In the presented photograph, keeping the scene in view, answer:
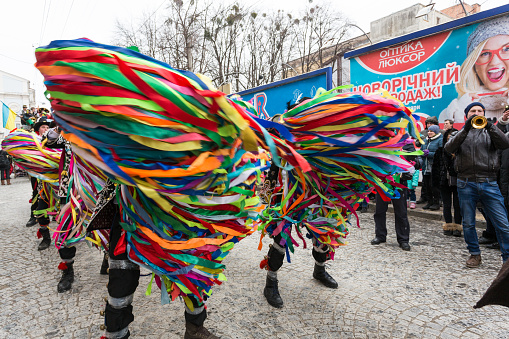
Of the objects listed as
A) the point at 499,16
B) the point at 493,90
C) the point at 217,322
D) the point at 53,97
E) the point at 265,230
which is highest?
the point at 499,16

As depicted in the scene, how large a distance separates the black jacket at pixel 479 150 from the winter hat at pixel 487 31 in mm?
3758

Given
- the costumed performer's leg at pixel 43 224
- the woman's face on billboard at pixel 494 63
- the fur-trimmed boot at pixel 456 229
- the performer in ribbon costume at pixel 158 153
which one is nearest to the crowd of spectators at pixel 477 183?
the fur-trimmed boot at pixel 456 229

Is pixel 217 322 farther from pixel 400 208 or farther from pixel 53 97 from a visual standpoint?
pixel 400 208

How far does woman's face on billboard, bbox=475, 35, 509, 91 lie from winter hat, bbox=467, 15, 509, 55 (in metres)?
0.10

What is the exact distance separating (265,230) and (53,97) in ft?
6.94

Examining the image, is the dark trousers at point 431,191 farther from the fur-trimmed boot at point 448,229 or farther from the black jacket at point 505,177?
the black jacket at point 505,177

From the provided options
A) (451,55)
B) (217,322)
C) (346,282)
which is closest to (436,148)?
(451,55)

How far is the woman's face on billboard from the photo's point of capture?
5.96 meters

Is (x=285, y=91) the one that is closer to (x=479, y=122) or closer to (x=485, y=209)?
(x=479, y=122)

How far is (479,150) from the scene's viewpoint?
3.68 meters

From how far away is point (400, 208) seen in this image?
442cm

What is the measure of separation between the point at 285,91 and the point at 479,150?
230 inches

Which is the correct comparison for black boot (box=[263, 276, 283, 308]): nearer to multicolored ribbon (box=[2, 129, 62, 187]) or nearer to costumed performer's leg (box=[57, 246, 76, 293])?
costumed performer's leg (box=[57, 246, 76, 293])

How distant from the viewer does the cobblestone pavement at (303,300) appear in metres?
2.39
